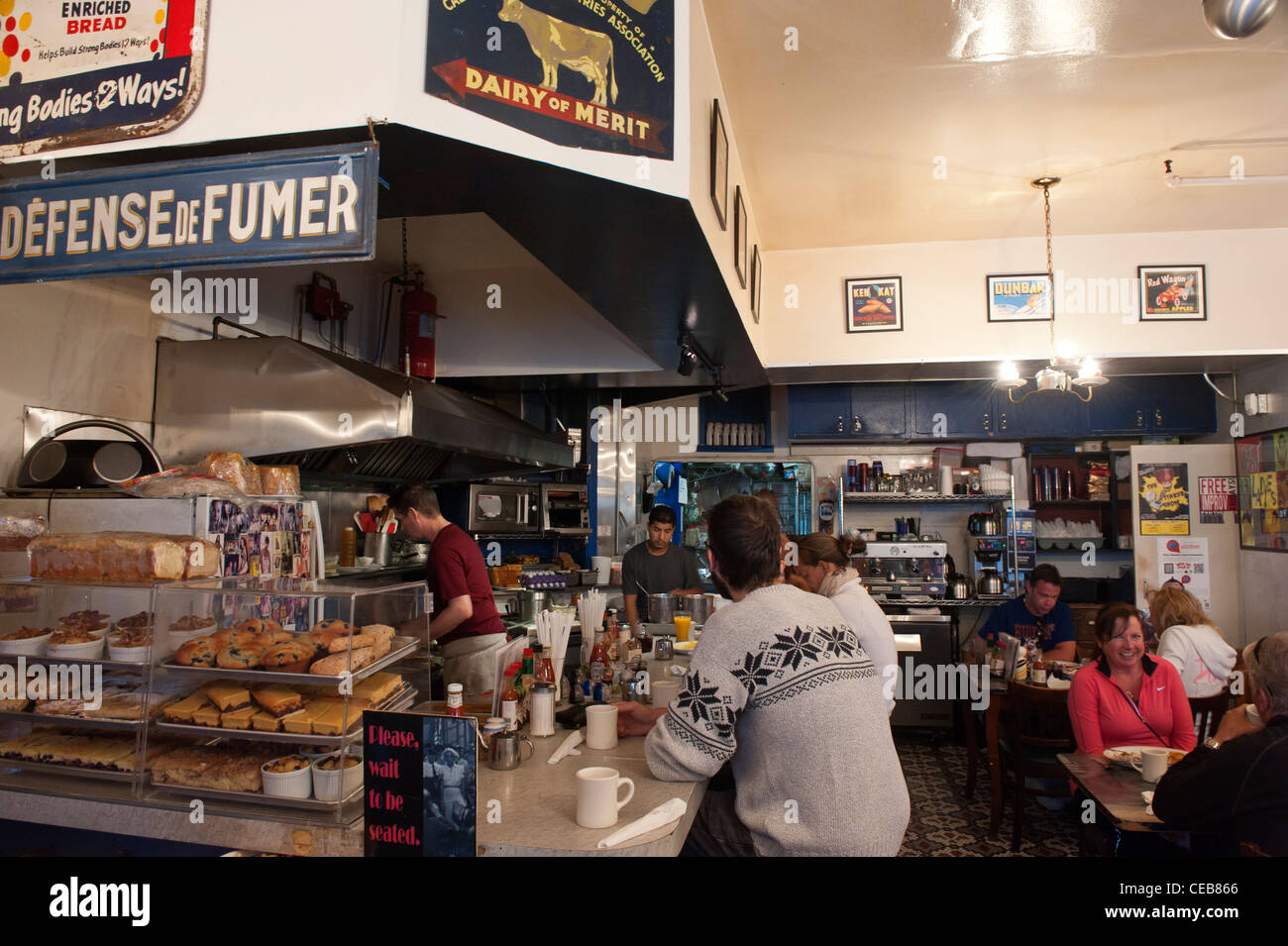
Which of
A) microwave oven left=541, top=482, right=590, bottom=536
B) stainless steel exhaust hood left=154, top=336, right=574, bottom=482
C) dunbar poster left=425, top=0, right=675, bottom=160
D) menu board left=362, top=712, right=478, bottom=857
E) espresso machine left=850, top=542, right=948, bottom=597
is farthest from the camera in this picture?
microwave oven left=541, top=482, right=590, bottom=536

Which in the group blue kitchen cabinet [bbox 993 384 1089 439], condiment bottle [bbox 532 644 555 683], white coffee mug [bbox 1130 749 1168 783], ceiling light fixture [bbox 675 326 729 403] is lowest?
white coffee mug [bbox 1130 749 1168 783]

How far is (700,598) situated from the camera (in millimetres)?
4441

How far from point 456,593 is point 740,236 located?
2.65 meters

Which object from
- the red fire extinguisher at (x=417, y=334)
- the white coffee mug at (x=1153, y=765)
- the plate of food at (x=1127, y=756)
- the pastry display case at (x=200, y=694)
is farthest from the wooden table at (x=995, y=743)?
the red fire extinguisher at (x=417, y=334)

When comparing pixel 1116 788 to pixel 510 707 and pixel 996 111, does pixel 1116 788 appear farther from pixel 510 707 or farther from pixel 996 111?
pixel 996 111

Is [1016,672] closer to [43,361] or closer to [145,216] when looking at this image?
[145,216]

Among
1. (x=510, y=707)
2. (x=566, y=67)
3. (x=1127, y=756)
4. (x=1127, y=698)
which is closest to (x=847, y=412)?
(x=1127, y=698)

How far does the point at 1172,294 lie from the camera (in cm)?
590

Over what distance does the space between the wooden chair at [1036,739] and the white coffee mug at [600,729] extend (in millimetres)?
2679

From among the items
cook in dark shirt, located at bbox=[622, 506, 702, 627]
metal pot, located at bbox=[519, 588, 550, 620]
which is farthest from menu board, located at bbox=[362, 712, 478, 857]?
metal pot, located at bbox=[519, 588, 550, 620]

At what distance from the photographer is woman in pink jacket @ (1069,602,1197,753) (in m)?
3.40

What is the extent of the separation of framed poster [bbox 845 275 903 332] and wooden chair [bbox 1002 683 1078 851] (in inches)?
129

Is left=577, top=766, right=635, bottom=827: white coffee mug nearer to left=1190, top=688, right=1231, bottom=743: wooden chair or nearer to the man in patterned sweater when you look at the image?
the man in patterned sweater
